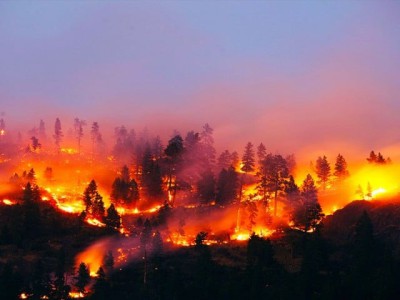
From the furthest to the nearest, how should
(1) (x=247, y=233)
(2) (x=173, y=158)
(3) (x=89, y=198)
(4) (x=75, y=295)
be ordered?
(2) (x=173, y=158) → (3) (x=89, y=198) → (1) (x=247, y=233) → (4) (x=75, y=295)

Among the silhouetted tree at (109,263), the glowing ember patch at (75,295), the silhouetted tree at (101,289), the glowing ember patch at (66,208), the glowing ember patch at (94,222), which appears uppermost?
the glowing ember patch at (66,208)

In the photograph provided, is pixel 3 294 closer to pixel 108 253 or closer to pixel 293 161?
pixel 108 253

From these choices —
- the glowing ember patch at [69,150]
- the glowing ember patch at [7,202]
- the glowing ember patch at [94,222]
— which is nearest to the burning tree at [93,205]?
the glowing ember patch at [94,222]

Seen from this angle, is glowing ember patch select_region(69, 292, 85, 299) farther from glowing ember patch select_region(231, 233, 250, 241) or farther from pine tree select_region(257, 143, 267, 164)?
pine tree select_region(257, 143, 267, 164)

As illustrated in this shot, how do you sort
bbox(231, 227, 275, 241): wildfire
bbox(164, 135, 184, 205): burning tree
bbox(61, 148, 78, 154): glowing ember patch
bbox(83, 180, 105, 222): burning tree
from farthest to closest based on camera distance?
bbox(61, 148, 78, 154): glowing ember patch < bbox(164, 135, 184, 205): burning tree < bbox(83, 180, 105, 222): burning tree < bbox(231, 227, 275, 241): wildfire

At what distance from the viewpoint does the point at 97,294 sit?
75.8m

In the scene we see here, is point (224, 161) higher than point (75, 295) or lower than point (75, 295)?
higher

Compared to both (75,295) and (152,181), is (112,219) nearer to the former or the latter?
(152,181)

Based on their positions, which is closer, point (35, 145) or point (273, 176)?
point (273, 176)

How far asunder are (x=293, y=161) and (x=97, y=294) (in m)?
86.2

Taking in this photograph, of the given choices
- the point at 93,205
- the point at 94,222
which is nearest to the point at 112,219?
the point at 94,222

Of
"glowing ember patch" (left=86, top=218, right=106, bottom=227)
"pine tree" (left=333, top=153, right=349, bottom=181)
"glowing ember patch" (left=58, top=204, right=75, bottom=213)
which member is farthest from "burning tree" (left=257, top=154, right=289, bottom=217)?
"glowing ember patch" (left=58, top=204, right=75, bottom=213)

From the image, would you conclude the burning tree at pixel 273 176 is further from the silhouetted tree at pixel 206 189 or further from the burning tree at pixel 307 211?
the silhouetted tree at pixel 206 189

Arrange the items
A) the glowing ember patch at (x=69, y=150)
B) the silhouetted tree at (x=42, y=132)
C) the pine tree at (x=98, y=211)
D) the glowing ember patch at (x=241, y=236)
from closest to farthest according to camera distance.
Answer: the glowing ember patch at (x=241, y=236) → the pine tree at (x=98, y=211) → the glowing ember patch at (x=69, y=150) → the silhouetted tree at (x=42, y=132)
